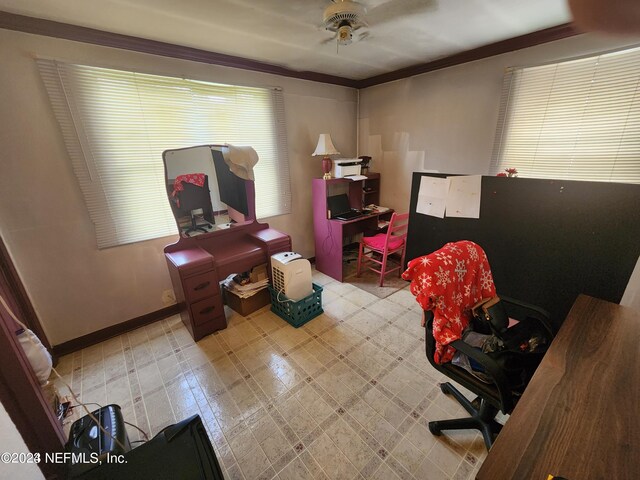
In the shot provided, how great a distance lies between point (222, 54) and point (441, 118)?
2.23m

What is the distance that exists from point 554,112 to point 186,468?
319 centimetres

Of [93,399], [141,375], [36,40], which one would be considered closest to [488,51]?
[36,40]

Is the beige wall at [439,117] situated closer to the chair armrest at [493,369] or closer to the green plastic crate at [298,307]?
the green plastic crate at [298,307]

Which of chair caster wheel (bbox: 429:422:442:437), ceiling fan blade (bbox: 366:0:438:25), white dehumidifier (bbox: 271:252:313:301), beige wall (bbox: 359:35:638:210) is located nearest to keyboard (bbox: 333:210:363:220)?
beige wall (bbox: 359:35:638:210)

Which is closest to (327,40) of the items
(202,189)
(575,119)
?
(202,189)

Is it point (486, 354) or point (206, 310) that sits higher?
point (486, 354)

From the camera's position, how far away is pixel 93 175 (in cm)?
191

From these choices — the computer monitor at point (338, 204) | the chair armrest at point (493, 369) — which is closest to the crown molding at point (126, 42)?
the computer monitor at point (338, 204)

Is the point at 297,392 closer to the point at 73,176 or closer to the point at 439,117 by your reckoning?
the point at 73,176

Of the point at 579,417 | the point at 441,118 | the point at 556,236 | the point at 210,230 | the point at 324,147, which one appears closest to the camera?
the point at 579,417

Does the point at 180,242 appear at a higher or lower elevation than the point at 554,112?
lower

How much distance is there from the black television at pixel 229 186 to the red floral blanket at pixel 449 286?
183cm

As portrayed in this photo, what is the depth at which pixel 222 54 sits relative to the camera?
2256mm

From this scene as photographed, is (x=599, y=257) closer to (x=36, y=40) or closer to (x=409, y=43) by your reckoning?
(x=409, y=43)
